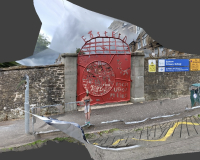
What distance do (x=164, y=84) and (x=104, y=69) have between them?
2980 millimetres

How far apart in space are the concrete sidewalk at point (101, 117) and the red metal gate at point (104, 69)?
0.81 meters

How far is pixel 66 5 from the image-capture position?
702cm

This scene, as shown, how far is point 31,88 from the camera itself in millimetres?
7324

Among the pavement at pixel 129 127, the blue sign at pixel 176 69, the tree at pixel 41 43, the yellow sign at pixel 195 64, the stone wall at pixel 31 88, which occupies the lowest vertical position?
the pavement at pixel 129 127

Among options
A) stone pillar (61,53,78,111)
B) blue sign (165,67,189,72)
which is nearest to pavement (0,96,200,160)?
stone pillar (61,53,78,111)

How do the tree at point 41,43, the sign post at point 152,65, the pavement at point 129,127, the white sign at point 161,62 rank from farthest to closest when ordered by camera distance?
1. the sign post at point 152,65
2. the white sign at point 161,62
3. the tree at point 41,43
4. the pavement at point 129,127

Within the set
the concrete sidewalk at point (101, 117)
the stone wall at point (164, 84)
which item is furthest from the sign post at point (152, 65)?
the concrete sidewalk at point (101, 117)

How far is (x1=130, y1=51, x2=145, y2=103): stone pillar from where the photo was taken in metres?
8.65

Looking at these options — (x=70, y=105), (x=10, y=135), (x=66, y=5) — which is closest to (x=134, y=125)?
(x=70, y=105)

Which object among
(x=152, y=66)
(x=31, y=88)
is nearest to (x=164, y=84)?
(x=152, y=66)

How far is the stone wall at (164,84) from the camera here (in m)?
8.87

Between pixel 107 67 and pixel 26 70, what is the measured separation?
10.7 ft

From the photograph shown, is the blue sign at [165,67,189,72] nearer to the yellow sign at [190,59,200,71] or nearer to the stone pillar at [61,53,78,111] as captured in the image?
the yellow sign at [190,59,200,71]

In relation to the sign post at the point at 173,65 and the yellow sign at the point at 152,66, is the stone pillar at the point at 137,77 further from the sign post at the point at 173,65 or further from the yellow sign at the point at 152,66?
the sign post at the point at 173,65
